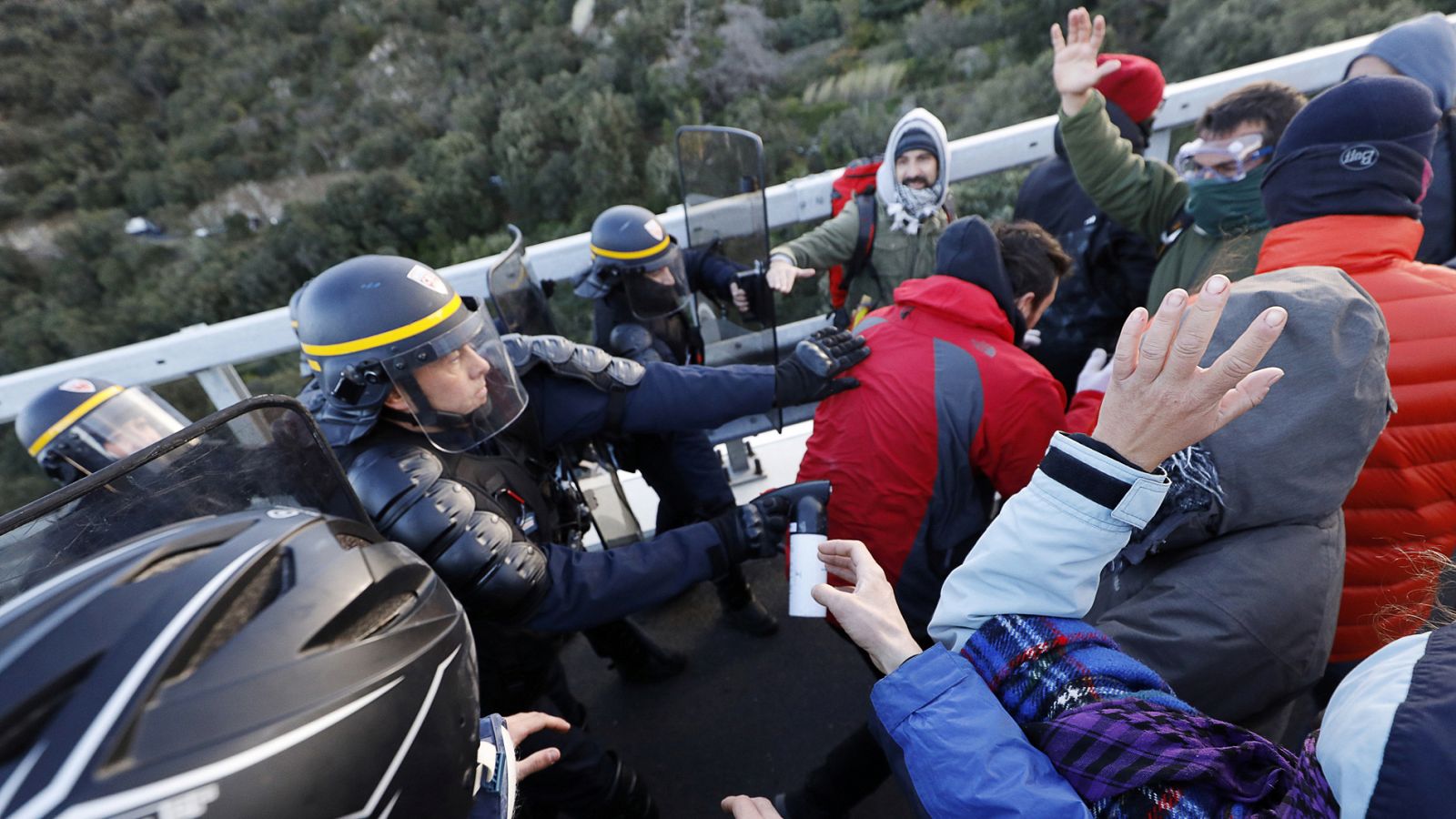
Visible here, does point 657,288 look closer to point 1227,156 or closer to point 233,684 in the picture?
point 1227,156

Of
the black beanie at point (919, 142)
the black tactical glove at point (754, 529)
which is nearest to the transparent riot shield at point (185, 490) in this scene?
the black tactical glove at point (754, 529)

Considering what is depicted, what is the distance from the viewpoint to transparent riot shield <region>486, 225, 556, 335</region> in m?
2.88

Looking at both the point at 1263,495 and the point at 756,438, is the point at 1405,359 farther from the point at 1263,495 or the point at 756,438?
the point at 756,438

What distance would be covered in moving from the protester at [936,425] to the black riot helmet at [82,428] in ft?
7.32

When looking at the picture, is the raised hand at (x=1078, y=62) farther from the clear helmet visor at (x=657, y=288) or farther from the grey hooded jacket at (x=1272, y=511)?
the clear helmet visor at (x=657, y=288)

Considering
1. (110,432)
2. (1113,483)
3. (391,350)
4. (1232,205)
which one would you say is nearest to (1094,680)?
(1113,483)

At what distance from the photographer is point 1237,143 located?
2.21m

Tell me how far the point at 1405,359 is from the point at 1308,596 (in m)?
0.62

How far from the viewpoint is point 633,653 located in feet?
9.18

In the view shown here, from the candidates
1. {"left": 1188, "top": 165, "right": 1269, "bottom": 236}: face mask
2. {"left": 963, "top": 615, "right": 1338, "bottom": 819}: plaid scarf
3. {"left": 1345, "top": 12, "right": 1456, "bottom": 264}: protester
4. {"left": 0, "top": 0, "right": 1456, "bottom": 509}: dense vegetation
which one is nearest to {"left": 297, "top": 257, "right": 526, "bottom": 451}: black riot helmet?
{"left": 963, "top": 615, "right": 1338, "bottom": 819}: plaid scarf

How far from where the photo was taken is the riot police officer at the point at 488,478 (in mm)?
1604

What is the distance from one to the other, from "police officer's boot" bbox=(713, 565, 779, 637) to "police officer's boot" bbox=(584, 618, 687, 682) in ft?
0.99

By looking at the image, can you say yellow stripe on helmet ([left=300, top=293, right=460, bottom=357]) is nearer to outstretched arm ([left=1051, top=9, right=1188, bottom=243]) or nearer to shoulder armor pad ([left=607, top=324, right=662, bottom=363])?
shoulder armor pad ([left=607, top=324, right=662, bottom=363])

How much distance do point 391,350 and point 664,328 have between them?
1808 mm
